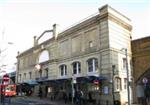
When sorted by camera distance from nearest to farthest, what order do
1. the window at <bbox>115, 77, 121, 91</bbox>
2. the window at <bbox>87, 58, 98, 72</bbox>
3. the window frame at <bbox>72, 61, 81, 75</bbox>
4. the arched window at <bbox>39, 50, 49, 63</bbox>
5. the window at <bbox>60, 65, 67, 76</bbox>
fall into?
1. the window at <bbox>115, 77, 121, 91</bbox>
2. the window at <bbox>87, 58, 98, 72</bbox>
3. the window frame at <bbox>72, 61, 81, 75</bbox>
4. the window at <bbox>60, 65, 67, 76</bbox>
5. the arched window at <bbox>39, 50, 49, 63</bbox>

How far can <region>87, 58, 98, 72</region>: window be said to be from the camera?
31.8 m

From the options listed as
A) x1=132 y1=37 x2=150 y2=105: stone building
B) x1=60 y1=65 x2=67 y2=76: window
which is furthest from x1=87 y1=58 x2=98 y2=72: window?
x1=132 y1=37 x2=150 y2=105: stone building

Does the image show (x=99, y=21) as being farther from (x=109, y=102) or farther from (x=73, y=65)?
(x=109, y=102)

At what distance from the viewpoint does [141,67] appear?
32.5 m

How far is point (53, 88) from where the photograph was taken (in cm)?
3812

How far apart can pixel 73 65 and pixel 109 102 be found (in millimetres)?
9102

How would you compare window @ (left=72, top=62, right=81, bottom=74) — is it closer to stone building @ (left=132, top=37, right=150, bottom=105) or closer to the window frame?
the window frame

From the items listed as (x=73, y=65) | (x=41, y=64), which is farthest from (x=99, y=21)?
(x=41, y=64)

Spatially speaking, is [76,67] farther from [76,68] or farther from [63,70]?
[63,70]

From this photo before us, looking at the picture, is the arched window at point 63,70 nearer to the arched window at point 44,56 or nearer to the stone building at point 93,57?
the stone building at point 93,57

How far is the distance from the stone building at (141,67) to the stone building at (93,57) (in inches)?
46.8

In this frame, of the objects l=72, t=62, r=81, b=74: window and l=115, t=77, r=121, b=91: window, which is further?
l=72, t=62, r=81, b=74: window

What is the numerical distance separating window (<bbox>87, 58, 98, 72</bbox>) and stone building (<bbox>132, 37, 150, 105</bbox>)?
18.8 feet

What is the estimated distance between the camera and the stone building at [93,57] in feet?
97.1
